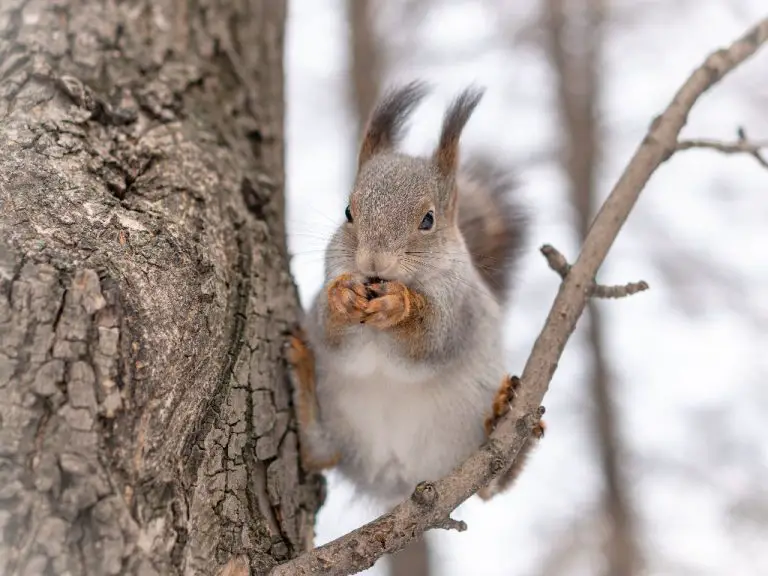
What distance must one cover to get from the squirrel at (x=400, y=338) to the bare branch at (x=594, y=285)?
11.7 inches

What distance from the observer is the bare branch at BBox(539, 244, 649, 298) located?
5.84 feet

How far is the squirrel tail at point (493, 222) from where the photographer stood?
7.91 ft

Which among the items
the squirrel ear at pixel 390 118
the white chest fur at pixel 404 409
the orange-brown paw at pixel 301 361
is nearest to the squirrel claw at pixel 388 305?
the white chest fur at pixel 404 409

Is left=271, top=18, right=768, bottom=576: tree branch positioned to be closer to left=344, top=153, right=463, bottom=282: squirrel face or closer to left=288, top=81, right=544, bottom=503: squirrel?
left=288, top=81, right=544, bottom=503: squirrel

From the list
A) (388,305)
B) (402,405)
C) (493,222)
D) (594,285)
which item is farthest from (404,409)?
(493,222)

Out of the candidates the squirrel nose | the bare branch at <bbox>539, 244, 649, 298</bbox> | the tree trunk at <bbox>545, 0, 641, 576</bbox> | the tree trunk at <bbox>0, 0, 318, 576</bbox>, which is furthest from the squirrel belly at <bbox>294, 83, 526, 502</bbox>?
the tree trunk at <bbox>545, 0, 641, 576</bbox>

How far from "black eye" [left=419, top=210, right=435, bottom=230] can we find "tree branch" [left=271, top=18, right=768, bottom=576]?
0.39 metres

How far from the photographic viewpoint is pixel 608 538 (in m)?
4.31

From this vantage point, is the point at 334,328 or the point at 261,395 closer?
the point at 261,395

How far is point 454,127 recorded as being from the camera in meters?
2.10

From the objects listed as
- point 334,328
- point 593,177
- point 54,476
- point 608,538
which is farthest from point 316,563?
point 593,177

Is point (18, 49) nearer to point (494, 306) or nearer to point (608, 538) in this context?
point (494, 306)

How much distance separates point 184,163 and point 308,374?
0.58m

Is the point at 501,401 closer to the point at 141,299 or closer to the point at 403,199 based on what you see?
the point at 403,199
